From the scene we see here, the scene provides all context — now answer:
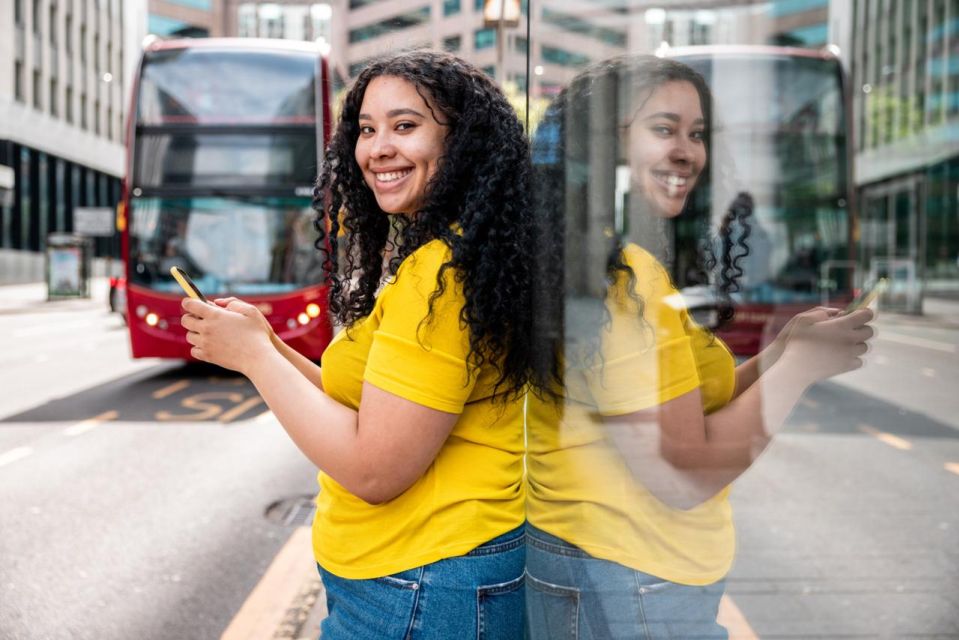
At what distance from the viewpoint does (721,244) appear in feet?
4.75

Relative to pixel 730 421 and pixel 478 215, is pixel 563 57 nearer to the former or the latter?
pixel 478 215

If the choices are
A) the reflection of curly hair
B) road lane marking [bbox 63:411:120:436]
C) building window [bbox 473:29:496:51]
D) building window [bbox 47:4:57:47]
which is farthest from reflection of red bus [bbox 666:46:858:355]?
building window [bbox 47:4:57:47]

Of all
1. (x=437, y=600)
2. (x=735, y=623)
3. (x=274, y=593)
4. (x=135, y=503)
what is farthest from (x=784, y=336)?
(x=135, y=503)

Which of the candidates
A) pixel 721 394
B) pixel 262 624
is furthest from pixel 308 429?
pixel 262 624

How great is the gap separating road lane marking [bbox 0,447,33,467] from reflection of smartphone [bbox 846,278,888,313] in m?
5.64

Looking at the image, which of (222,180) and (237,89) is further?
(222,180)

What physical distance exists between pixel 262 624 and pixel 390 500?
2.15 m

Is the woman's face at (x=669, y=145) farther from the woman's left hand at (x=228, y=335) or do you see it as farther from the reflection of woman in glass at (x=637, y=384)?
the woman's left hand at (x=228, y=335)

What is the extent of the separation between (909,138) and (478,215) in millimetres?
750

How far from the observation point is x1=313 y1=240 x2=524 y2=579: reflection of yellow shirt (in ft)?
4.16

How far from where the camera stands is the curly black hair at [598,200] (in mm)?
1440

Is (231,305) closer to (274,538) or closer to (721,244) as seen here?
(721,244)

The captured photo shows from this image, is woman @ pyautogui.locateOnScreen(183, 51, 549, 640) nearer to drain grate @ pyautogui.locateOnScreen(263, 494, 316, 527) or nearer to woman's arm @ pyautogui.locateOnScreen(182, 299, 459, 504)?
woman's arm @ pyautogui.locateOnScreen(182, 299, 459, 504)

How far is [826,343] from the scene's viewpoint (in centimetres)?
137
